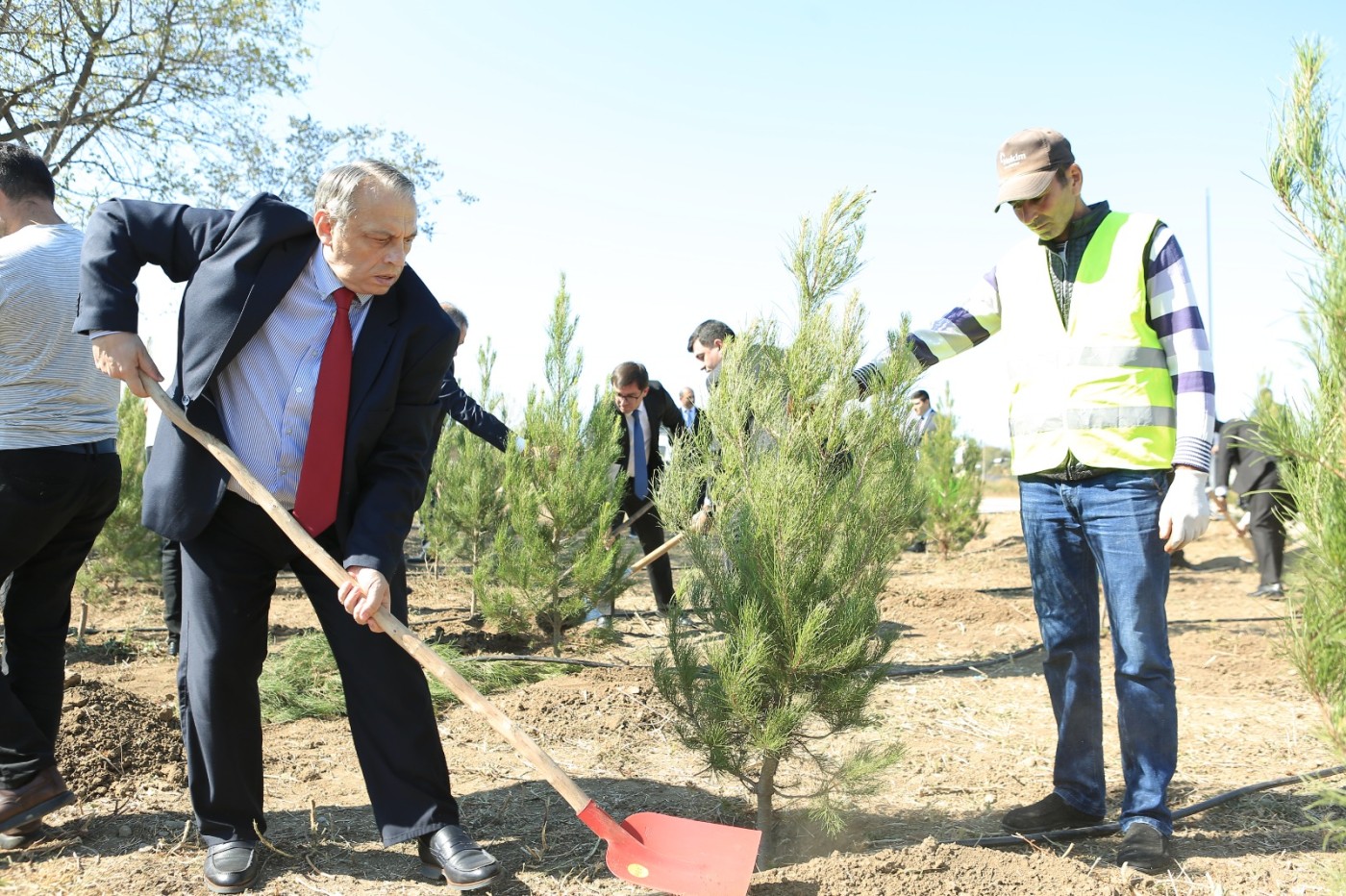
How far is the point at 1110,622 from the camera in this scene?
3.00 meters

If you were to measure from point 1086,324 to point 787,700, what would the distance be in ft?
4.86

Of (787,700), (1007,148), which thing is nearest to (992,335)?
(1007,148)

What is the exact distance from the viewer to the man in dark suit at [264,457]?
273cm

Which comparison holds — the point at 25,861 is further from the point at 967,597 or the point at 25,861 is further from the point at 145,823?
the point at 967,597

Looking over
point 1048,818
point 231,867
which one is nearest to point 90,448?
point 231,867

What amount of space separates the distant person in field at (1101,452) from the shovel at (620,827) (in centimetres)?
111

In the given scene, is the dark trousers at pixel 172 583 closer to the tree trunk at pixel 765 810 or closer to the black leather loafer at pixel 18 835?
the black leather loafer at pixel 18 835

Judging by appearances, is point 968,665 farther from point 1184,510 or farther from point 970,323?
point 1184,510

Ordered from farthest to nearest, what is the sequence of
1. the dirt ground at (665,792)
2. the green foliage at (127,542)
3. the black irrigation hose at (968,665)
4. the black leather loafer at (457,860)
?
the green foliage at (127,542), the black irrigation hose at (968,665), the dirt ground at (665,792), the black leather loafer at (457,860)

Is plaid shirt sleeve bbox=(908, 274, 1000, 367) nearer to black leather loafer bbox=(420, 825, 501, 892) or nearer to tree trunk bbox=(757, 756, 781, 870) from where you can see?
tree trunk bbox=(757, 756, 781, 870)

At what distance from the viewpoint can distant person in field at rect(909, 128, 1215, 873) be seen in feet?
9.40

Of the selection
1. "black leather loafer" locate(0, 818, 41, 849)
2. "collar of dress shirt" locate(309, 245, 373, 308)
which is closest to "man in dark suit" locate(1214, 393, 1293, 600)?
"collar of dress shirt" locate(309, 245, 373, 308)

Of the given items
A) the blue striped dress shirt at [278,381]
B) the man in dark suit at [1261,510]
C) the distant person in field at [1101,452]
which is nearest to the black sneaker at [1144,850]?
the distant person in field at [1101,452]

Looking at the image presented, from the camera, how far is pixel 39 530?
3139mm
